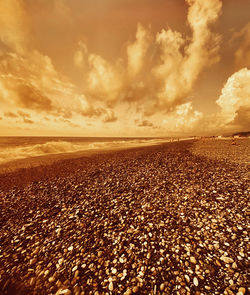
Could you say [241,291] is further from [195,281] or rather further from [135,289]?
[135,289]

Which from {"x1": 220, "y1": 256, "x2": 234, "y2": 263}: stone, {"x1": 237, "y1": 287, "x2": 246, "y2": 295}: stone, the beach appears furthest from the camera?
{"x1": 220, "y1": 256, "x2": 234, "y2": 263}: stone

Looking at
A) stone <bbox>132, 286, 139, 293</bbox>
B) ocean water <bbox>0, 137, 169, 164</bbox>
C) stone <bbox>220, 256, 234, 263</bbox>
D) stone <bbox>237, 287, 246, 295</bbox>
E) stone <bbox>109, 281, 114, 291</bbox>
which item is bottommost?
stone <bbox>109, 281, 114, 291</bbox>

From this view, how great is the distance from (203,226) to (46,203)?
10.4m

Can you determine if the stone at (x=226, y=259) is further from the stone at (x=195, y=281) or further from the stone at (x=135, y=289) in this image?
the stone at (x=135, y=289)

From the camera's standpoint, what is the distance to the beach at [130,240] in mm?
4047

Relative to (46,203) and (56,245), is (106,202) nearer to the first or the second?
(56,245)

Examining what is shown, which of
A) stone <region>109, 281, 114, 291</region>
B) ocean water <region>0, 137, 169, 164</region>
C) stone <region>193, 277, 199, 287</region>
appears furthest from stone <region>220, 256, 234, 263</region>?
ocean water <region>0, 137, 169, 164</region>

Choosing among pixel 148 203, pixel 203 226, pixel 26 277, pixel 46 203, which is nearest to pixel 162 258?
pixel 203 226

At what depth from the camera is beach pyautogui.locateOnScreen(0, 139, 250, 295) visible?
13.3ft

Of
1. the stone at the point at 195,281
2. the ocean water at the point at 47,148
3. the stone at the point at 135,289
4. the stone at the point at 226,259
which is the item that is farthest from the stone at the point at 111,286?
the ocean water at the point at 47,148

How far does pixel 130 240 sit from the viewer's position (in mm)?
5469

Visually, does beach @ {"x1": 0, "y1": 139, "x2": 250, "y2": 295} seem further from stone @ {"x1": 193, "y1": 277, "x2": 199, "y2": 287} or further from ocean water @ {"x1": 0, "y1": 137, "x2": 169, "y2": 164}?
ocean water @ {"x1": 0, "y1": 137, "x2": 169, "y2": 164}

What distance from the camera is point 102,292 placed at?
12.6ft

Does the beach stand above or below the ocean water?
below
